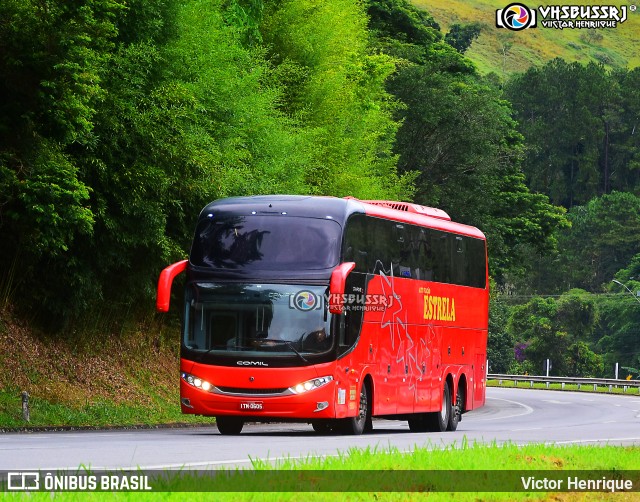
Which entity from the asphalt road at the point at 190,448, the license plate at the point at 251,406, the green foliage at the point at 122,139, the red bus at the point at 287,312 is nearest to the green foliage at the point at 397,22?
the green foliage at the point at 122,139

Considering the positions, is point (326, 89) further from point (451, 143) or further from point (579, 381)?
point (579, 381)

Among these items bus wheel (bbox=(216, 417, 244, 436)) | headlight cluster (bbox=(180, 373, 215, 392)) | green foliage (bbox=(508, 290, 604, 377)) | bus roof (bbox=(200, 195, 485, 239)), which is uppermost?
bus roof (bbox=(200, 195, 485, 239))

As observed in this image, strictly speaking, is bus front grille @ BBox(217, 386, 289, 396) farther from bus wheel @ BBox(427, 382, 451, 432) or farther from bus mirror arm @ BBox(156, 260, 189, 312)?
bus wheel @ BBox(427, 382, 451, 432)

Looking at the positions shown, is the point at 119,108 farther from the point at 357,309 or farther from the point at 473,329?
the point at 473,329

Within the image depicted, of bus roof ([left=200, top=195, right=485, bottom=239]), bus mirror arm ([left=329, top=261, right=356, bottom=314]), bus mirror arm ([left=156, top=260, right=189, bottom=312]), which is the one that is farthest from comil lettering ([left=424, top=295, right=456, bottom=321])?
bus mirror arm ([left=156, top=260, right=189, bottom=312])

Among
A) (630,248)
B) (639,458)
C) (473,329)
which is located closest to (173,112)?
(473,329)

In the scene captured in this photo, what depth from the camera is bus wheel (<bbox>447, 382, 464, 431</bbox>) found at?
31312 mm

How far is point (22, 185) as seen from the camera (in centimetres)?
2662

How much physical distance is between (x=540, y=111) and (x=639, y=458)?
151447mm

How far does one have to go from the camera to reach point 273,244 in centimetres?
2531

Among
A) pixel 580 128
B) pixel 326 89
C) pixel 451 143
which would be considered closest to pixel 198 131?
pixel 326 89

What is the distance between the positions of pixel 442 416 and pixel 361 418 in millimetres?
4709

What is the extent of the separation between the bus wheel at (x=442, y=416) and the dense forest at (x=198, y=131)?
6.16 m

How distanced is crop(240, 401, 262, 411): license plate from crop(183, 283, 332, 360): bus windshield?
0.78 metres
